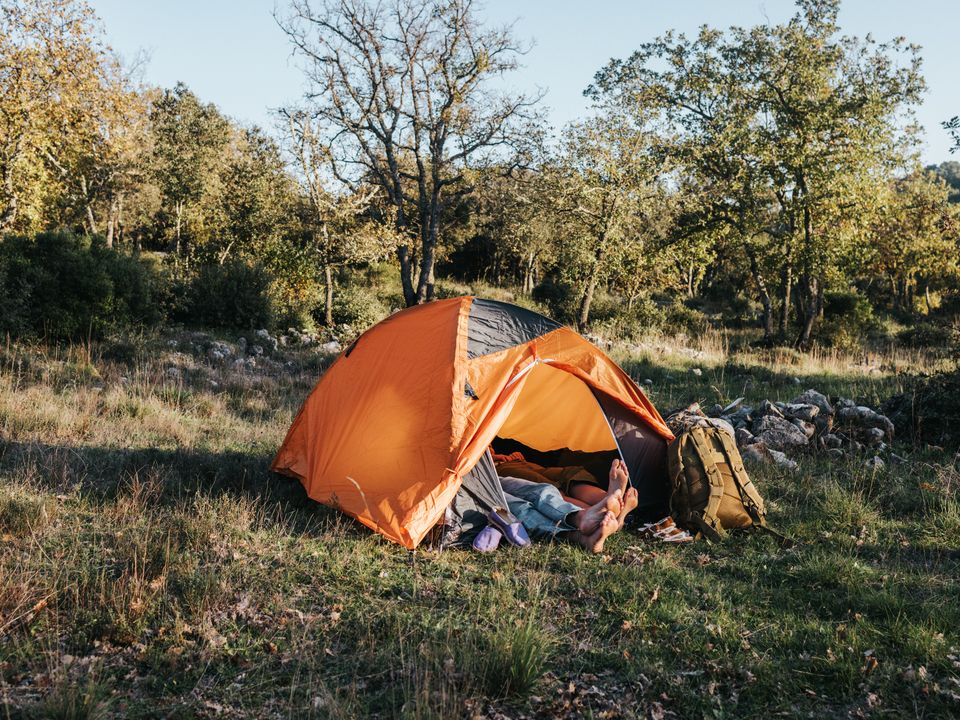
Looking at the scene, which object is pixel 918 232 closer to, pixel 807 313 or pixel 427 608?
pixel 807 313

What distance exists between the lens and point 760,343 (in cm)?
1784

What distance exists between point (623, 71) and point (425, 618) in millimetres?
16588

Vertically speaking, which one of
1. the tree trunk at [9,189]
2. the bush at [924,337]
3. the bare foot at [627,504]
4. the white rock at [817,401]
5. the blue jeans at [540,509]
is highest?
the tree trunk at [9,189]

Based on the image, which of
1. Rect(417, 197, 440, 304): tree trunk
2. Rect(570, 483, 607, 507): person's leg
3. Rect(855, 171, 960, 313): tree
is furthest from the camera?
Rect(855, 171, 960, 313): tree

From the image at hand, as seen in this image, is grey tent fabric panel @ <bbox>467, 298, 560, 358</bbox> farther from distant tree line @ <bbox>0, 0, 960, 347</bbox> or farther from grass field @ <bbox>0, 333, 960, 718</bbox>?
distant tree line @ <bbox>0, 0, 960, 347</bbox>

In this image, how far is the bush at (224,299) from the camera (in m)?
15.6

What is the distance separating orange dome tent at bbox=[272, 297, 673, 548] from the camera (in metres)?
5.04

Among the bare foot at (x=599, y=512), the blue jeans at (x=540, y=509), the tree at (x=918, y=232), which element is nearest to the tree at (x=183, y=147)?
the blue jeans at (x=540, y=509)

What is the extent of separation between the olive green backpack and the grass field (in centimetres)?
19

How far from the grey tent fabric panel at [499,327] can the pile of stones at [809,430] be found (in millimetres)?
2712

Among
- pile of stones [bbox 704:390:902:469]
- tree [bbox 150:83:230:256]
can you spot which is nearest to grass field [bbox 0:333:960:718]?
pile of stones [bbox 704:390:902:469]

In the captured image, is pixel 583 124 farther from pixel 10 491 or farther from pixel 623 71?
pixel 10 491

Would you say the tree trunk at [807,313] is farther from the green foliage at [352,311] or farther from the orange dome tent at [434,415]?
the orange dome tent at [434,415]

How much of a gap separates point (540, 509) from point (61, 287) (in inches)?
414
